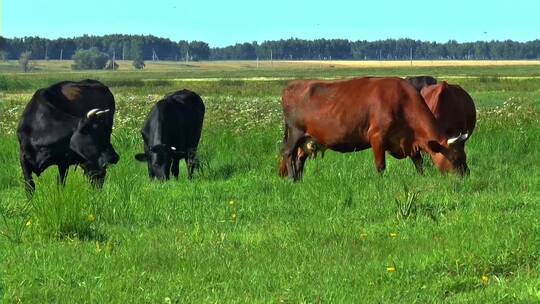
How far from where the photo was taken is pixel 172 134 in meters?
14.7

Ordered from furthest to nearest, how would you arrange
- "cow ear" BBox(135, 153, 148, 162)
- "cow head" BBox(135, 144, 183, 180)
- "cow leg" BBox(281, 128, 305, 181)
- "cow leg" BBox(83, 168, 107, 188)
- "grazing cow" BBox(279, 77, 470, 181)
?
"cow ear" BBox(135, 153, 148, 162)
"cow leg" BBox(281, 128, 305, 181)
"cow head" BBox(135, 144, 183, 180)
"grazing cow" BBox(279, 77, 470, 181)
"cow leg" BBox(83, 168, 107, 188)

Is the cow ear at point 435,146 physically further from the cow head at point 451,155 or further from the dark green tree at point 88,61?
the dark green tree at point 88,61

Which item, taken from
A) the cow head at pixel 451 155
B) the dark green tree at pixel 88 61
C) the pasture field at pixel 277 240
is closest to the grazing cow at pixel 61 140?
the pasture field at pixel 277 240

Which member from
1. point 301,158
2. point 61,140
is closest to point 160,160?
point 61,140

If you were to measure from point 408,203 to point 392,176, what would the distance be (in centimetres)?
349

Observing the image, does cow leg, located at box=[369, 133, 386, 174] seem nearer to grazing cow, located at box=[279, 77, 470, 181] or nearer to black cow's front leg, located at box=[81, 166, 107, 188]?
grazing cow, located at box=[279, 77, 470, 181]

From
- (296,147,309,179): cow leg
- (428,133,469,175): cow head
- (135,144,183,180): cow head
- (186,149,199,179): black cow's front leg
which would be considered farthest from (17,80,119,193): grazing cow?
(428,133,469,175): cow head

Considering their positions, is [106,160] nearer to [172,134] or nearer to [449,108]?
[172,134]

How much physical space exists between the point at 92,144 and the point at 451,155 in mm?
5439

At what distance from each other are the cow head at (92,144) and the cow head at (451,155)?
16.0ft

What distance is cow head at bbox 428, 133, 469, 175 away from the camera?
38.4 feet

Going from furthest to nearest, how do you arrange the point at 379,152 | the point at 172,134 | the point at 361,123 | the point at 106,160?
the point at 172,134 < the point at 361,123 < the point at 379,152 < the point at 106,160

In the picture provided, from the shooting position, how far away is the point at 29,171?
11.8 m

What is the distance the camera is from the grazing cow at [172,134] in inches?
526
